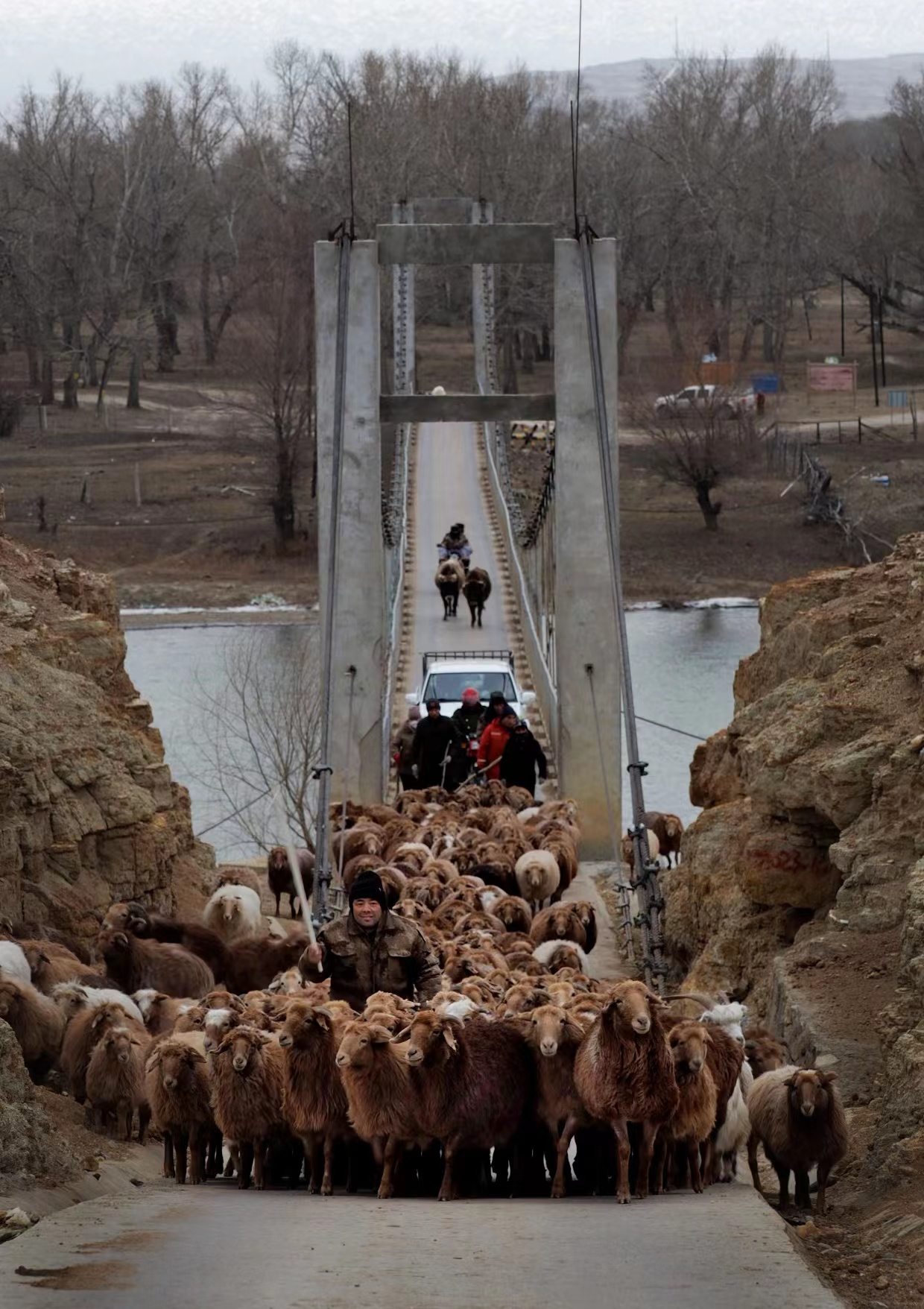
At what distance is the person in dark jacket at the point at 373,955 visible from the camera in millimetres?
11500

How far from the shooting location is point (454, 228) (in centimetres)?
2553

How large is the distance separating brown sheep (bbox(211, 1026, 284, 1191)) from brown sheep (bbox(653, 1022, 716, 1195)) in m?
1.73

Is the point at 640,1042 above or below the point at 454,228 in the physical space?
below

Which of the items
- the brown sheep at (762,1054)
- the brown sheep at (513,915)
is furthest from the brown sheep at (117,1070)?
the brown sheep at (513,915)

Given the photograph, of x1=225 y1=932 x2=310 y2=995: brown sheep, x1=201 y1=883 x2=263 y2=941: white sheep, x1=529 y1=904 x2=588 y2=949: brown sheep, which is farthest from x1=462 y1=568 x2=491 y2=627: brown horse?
x1=225 y1=932 x2=310 y2=995: brown sheep

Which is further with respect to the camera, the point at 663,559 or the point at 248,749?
the point at 663,559

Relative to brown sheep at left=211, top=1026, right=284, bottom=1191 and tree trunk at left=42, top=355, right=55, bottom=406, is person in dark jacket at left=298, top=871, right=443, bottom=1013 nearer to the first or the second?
brown sheep at left=211, top=1026, right=284, bottom=1191

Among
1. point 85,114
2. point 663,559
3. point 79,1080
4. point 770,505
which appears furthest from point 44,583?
point 85,114

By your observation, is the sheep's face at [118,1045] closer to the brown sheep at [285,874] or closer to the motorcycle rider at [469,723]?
the brown sheep at [285,874]

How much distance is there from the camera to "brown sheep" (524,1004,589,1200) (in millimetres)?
10094

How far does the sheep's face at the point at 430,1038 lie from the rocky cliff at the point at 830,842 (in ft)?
6.75

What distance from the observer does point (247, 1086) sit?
1027 centimetres

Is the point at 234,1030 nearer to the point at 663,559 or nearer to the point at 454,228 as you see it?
the point at 454,228

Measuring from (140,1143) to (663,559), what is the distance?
46.8m
